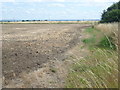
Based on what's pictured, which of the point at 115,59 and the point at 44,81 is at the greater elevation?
the point at 115,59

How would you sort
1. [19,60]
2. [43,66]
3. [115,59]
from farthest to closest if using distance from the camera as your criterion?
[19,60], [43,66], [115,59]

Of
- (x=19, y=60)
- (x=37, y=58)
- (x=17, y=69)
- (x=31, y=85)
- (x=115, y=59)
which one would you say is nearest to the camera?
(x=115, y=59)

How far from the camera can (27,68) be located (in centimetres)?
936

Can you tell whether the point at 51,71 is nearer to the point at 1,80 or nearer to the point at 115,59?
the point at 1,80

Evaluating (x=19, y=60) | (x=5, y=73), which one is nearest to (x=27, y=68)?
(x=5, y=73)

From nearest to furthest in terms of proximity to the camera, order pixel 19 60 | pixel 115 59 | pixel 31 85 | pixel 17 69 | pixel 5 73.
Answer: pixel 115 59
pixel 31 85
pixel 5 73
pixel 17 69
pixel 19 60

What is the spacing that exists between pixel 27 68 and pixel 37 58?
91.6 inches

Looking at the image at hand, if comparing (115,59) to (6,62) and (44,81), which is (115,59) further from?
(6,62)

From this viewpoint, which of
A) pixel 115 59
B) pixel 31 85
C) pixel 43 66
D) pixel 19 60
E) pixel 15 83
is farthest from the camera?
pixel 19 60

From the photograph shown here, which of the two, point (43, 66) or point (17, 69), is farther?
point (43, 66)

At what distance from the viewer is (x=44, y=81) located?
7.59 meters

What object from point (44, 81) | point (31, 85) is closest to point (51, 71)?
point (44, 81)

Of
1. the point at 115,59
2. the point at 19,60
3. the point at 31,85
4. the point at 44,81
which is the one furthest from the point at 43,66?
the point at 115,59

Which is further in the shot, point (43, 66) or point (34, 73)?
point (43, 66)
